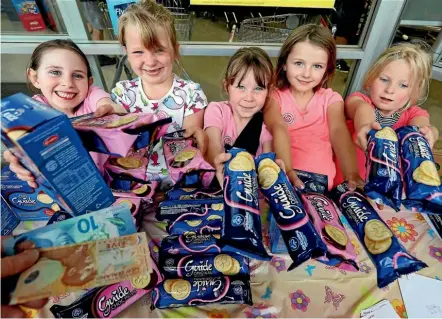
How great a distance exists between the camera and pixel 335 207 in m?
1.19

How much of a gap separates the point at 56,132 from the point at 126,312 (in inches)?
26.1

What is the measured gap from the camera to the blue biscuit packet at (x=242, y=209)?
3.06 feet

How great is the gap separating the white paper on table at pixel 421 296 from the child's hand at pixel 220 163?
80cm

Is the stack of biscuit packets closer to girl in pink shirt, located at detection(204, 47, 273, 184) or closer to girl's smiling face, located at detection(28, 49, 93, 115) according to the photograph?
girl in pink shirt, located at detection(204, 47, 273, 184)

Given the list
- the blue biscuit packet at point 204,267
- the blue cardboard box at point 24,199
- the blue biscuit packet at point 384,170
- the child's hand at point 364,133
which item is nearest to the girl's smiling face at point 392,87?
the child's hand at point 364,133

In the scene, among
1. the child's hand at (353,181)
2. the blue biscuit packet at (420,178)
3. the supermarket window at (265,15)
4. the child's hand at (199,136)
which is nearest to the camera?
the blue biscuit packet at (420,178)

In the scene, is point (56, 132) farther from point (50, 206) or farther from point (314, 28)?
point (314, 28)

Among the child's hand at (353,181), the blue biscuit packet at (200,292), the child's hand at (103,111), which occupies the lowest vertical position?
the blue biscuit packet at (200,292)

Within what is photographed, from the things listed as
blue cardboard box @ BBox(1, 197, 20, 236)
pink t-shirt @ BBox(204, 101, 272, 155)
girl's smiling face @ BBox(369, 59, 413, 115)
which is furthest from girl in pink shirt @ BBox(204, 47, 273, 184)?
blue cardboard box @ BBox(1, 197, 20, 236)

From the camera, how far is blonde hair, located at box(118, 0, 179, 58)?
1281mm

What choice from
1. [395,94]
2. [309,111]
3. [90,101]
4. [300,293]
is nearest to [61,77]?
[90,101]

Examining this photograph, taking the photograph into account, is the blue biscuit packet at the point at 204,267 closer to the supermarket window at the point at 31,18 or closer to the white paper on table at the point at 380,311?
the white paper on table at the point at 380,311

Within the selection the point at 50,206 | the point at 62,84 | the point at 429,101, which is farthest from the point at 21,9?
the point at 429,101

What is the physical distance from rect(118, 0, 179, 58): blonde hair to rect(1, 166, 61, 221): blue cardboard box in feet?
2.46
